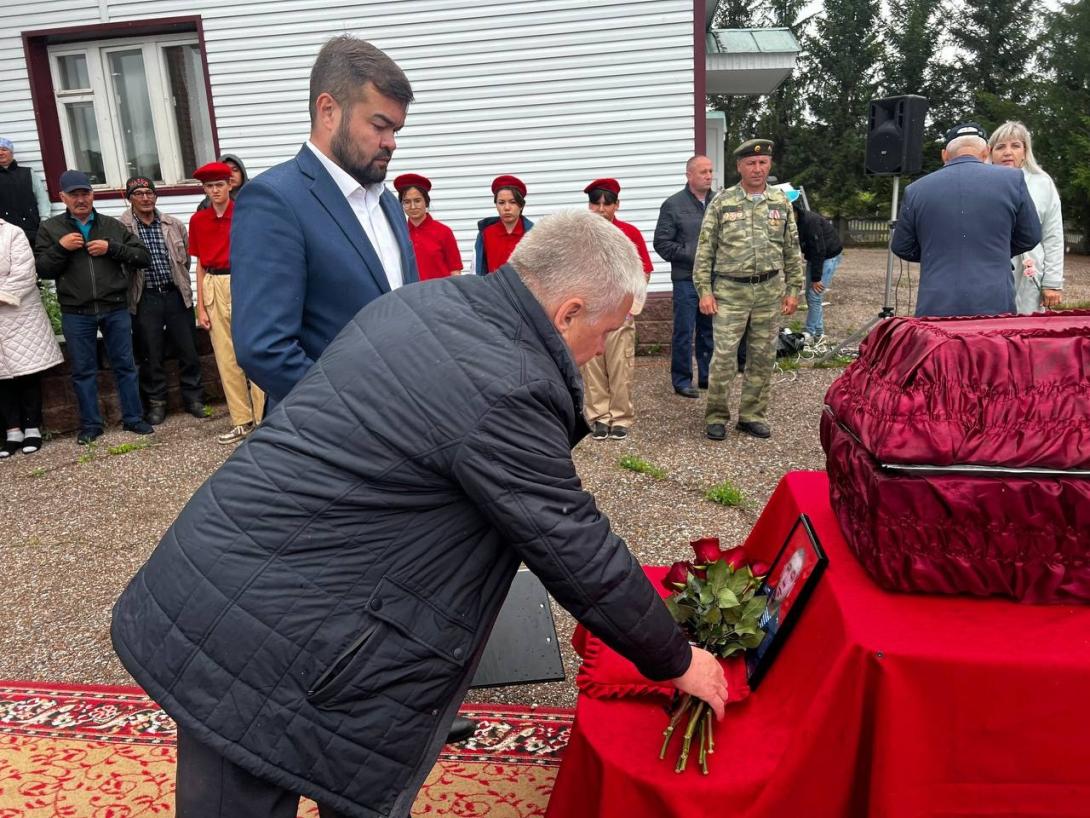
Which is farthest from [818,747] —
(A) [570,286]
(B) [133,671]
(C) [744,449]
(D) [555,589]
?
(C) [744,449]

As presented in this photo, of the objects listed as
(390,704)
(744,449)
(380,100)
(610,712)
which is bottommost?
(744,449)

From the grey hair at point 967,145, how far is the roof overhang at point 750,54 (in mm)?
7766

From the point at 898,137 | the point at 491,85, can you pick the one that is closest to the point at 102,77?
the point at 491,85

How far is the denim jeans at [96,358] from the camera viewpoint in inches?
257

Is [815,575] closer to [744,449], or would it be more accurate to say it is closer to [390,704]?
[390,704]

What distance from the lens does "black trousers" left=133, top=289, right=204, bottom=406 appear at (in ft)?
23.1

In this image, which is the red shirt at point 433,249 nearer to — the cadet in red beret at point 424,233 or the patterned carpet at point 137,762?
the cadet in red beret at point 424,233

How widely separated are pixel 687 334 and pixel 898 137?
3.19 metres

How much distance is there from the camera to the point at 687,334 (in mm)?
7320

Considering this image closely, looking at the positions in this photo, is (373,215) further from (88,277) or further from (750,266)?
(88,277)

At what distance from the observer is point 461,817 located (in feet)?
7.88

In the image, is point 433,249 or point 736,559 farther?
point 433,249

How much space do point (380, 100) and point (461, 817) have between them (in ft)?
6.44

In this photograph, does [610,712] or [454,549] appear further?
[610,712]
